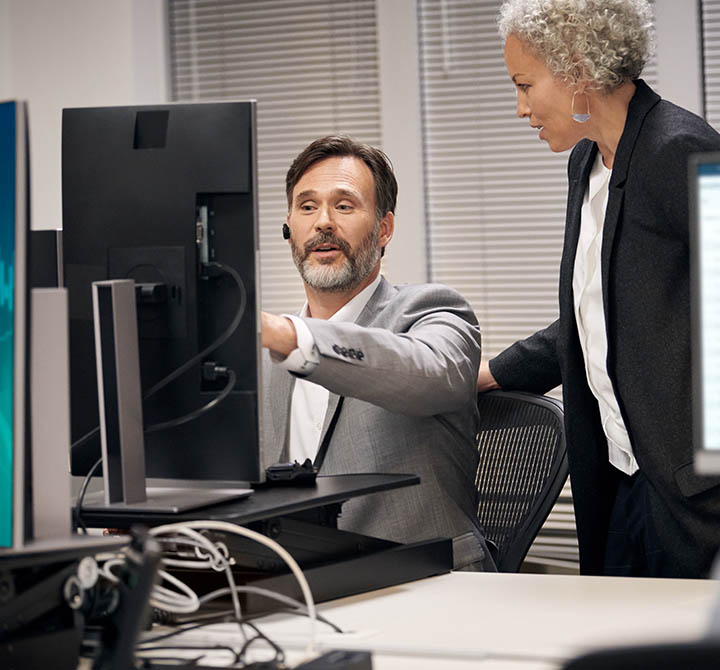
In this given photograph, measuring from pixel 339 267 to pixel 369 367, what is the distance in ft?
2.02

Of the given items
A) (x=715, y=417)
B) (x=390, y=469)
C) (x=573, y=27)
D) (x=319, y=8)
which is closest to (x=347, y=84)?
(x=319, y=8)

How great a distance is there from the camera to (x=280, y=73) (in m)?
3.66

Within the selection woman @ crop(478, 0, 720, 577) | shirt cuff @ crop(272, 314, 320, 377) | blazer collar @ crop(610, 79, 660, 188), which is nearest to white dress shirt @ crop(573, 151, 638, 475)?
woman @ crop(478, 0, 720, 577)

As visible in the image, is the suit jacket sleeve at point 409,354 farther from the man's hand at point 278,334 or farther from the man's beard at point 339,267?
the man's beard at point 339,267

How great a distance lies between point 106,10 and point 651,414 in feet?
8.39

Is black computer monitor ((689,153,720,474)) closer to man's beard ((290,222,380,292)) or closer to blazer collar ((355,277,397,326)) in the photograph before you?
blazer collar ((355,277,397,326))

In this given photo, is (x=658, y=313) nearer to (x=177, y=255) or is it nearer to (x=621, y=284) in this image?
(x=621, y=284)

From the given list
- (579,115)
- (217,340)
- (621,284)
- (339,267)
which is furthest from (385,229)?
(217,340)

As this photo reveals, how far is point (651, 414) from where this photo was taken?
1.76 metres

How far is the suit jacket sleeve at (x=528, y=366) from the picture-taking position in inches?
85.1

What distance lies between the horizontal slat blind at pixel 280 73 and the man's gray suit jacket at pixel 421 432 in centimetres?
166

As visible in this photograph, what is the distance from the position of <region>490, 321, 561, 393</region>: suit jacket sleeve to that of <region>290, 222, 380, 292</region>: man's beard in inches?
12.8

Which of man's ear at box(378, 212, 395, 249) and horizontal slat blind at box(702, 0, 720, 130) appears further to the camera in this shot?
horizontal slat blind at box(702, 0, 720, 130)

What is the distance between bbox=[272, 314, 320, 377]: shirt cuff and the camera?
1510 millimetres
